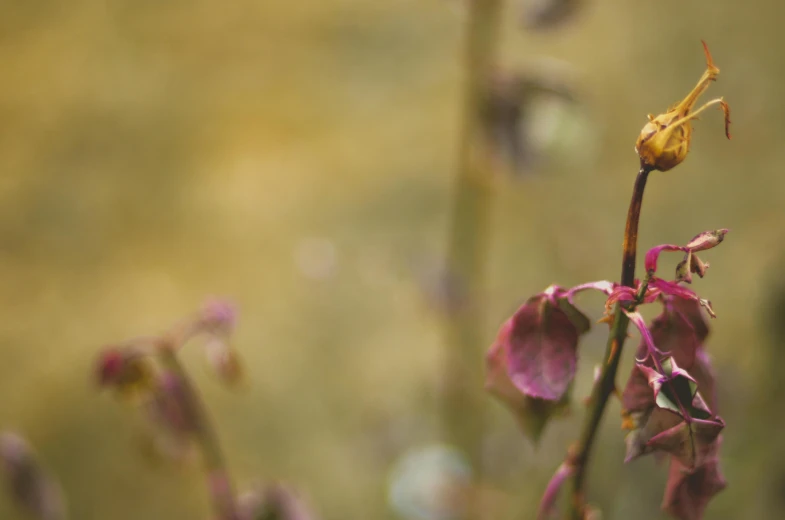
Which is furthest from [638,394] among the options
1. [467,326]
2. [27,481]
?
[467,326]

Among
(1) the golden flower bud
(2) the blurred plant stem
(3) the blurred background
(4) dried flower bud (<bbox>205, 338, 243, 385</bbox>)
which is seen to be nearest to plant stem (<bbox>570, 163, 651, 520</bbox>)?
(1) the golden flower bud

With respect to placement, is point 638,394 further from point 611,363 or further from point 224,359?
point 224,359

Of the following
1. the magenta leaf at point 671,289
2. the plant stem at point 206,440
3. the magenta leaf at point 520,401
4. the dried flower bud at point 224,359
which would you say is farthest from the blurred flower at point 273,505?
the magenta leaf at point 671,289

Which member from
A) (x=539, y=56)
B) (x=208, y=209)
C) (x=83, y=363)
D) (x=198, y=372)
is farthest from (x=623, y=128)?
(x=83, y=363)

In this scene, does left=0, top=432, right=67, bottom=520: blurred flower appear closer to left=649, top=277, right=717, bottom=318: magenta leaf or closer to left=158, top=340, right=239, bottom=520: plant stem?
left=158, top=340, right=239, bottom=520: plant stem

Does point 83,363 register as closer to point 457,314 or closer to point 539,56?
point 457,314

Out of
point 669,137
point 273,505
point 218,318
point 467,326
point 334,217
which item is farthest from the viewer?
point 334,217
